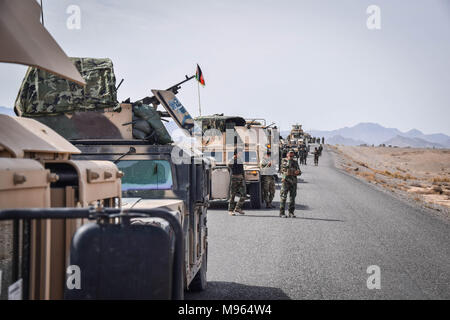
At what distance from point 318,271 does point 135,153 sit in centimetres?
361

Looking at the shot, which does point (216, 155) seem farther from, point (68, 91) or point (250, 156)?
point (68, 91)

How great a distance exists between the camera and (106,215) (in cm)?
239

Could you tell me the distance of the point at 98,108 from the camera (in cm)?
635

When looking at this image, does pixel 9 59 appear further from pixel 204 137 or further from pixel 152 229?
pixel 204 137

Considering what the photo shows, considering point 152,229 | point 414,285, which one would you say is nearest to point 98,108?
point 152,229

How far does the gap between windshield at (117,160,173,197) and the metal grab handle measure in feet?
12.4

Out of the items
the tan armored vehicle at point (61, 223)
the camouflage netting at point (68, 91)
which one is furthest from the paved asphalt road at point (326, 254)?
the tan armored vehicle at point (61, 223)

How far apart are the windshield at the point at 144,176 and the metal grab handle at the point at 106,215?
377cm

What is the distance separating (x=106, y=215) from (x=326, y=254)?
7956 millimetres

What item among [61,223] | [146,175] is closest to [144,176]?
[146,175]

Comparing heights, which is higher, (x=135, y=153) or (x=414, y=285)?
(x=135, y=153)

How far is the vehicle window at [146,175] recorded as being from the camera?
6305 millimetres

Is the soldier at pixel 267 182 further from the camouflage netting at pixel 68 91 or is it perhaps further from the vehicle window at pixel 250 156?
the camouflage netting at pixel 68 91

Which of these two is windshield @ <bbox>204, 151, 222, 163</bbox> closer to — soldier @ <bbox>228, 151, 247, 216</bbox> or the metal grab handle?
soldier @ <bbox>228, 151, 247, 216</bbox>
